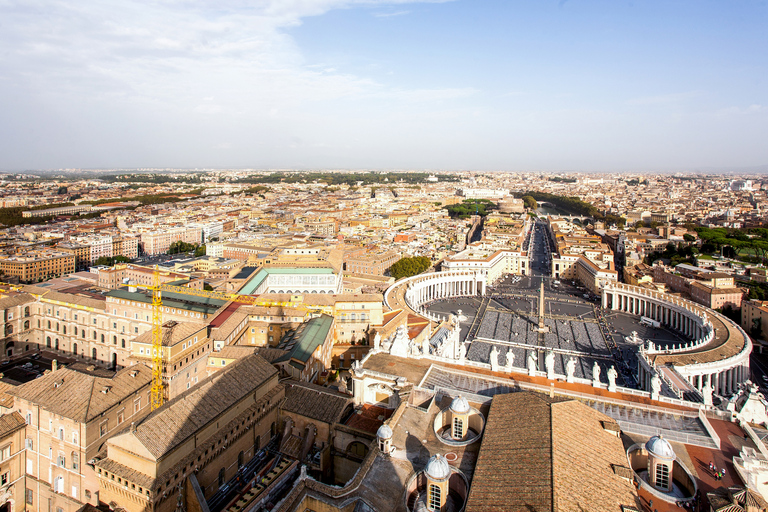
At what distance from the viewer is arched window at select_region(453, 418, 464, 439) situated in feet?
48.3

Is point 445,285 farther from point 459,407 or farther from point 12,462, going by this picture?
point 12,462

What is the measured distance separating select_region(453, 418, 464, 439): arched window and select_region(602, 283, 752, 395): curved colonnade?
1732 centimetres

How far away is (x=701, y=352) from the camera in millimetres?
31234

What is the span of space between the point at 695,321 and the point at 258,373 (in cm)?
3922

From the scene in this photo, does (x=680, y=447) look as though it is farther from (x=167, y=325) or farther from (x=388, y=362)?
(x=167, y=325)

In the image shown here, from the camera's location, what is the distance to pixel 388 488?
12.8 metres

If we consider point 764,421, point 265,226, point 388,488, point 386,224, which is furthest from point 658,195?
point 388,488

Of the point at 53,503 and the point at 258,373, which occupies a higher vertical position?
the point at 258,373

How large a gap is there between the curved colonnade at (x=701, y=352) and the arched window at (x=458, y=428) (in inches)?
682

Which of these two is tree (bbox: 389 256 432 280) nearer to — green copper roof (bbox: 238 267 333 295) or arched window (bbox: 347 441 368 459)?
green copper roof (bbox: 238 267 333 295)

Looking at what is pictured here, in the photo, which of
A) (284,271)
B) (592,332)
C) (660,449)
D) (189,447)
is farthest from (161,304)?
(592,332)

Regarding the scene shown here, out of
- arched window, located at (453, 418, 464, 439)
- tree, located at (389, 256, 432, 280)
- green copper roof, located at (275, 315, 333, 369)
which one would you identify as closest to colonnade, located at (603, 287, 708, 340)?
tree, located at (389, 256, 432, 280)

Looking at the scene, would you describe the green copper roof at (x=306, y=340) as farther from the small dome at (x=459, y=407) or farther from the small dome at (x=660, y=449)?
the small dome at (x=660, y=449)

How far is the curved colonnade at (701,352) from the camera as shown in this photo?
29125 millimetres
